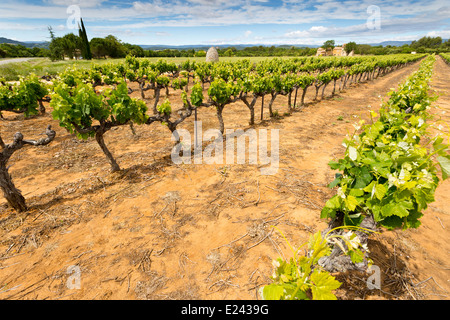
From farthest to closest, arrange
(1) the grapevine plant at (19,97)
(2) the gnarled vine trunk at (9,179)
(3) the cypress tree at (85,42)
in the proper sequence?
(3) the cypress tree at (85,42) < (1) the grapevine plant at (19,97) < (2) the gnarled vine trunk at (9,179)

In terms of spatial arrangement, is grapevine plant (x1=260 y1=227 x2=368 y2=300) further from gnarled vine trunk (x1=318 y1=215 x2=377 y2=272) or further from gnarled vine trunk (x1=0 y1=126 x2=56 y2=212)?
gnarled vine trunk (x1=0 y1=126 x2=56 y2=212)

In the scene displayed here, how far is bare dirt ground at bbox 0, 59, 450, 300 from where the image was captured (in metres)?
3.90

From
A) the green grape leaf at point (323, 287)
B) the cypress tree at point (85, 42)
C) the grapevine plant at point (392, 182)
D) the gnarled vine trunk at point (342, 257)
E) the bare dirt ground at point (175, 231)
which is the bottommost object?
the bare dirt ground at point (175, 231)

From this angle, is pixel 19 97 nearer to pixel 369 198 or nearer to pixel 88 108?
pixel 88 108

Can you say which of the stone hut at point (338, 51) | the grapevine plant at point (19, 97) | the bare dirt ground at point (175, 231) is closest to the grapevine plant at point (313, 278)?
the bare dirt ground at point (175, 231)

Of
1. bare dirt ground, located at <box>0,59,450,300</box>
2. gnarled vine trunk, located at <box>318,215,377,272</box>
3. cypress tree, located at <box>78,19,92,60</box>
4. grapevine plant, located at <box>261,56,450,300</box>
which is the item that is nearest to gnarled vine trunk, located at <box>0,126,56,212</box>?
bare dirt ground, located at <box>0,59,450,300</box>

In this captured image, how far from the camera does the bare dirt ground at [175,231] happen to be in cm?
390

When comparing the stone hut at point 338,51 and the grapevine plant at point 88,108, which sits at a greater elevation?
the stone hut at point 338,51

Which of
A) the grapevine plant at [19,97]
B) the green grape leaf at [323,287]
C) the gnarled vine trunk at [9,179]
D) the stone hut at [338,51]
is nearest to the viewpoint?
the green grape leaf at [323,287]

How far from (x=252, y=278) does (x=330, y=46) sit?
145 meters

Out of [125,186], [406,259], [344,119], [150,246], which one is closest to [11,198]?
[125,186]

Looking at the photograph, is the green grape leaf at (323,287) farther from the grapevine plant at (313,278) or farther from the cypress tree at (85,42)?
the cypress tree at (85,42)

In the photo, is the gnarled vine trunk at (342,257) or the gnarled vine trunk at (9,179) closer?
the gnarled vine trunk at (342,257)

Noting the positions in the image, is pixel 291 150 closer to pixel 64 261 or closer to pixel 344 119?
pixel 344 119
